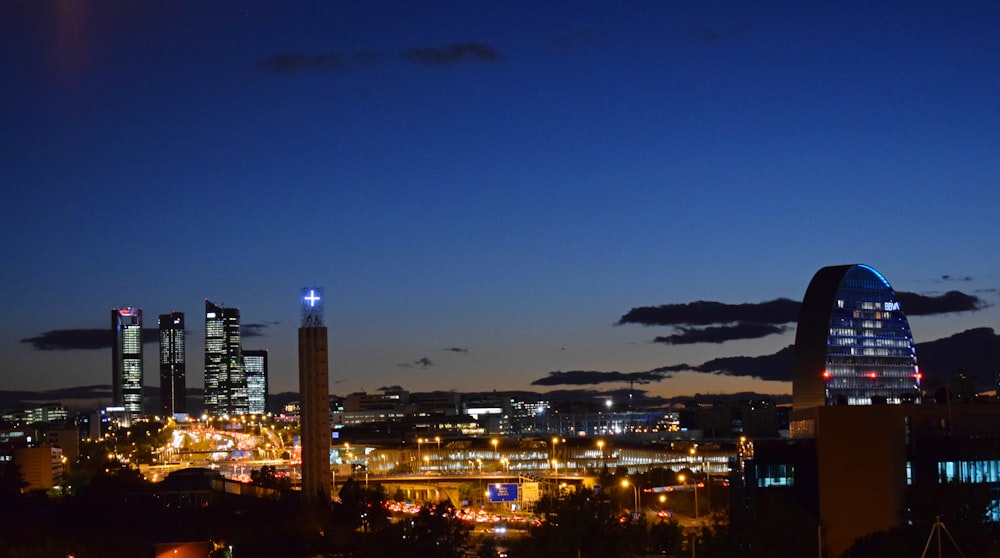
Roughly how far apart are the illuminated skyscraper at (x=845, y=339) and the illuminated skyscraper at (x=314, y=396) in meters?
62.6

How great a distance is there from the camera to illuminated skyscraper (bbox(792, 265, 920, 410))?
155 metres

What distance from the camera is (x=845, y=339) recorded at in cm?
15700

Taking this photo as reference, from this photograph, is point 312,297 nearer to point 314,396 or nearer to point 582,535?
point 314,396

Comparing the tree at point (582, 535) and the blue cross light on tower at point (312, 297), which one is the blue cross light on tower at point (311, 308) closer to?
the blue cross light on tower at point (312, 297)

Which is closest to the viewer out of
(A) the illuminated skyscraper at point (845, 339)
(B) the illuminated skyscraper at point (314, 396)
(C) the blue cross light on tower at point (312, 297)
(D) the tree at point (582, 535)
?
(D) the tree at point (582, 535)

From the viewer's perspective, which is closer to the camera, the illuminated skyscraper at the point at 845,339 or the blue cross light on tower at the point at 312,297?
the blue cross light on tower at the point at 312,297

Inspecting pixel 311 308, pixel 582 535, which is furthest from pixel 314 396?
pixel 582 535

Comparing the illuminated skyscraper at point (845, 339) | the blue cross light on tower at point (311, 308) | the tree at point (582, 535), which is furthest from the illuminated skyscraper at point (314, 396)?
the illuminated skyscraper at point (845, 339)

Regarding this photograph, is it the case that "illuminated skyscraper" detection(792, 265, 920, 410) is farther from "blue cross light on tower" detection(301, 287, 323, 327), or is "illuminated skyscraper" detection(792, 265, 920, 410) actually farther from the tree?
the tree

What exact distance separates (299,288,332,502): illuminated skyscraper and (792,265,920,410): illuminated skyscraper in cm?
6258

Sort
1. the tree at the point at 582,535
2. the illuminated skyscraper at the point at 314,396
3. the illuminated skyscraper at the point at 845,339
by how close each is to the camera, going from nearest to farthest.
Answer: the tree at the point at 582,535 < the illuminated skyscraper at the point at 314,396 < the illuminated skyscraper at the point at 845,339

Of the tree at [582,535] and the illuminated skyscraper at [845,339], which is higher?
the illuminated skyscraper at [845,339]

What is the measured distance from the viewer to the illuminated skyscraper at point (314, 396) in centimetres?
11219

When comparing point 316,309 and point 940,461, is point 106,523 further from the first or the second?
point 940,461
